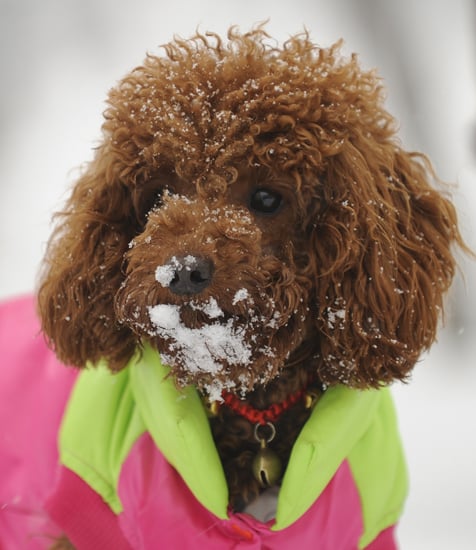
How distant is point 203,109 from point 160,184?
18cm

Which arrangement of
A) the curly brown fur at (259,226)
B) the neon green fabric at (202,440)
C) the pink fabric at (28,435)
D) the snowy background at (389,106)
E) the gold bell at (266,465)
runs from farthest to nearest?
1. the snowy background at (389,106)
2. the pink fabric at (28,435)
3. the gold bell at (266,465)
4. the neon green fabric at (202,440)
5. the curly brown fur at (259,226)

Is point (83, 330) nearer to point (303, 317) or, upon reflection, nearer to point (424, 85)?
point (303, 317)

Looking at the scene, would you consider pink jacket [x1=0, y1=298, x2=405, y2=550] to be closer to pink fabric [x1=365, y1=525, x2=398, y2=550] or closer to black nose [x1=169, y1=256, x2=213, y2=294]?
pink fabric [x1=365, y1=525, x2=398, y2=550]

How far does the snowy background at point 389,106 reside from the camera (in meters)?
2.75

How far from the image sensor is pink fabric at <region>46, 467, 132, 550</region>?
5.41 ft

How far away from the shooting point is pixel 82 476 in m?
1.68

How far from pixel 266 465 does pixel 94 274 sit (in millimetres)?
556

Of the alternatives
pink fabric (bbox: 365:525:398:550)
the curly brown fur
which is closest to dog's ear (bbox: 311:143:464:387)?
the curly brown fur

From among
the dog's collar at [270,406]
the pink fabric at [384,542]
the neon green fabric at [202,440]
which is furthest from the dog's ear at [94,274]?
the pink fabric at [384,542]

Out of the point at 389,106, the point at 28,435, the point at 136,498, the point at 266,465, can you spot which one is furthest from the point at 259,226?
the point at 389,106

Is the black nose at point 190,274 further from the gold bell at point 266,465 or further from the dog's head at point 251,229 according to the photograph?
the gold bell at point 266,465

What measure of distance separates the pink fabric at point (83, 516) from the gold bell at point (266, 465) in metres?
0.34

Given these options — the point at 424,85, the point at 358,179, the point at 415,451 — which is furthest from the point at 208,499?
the point at 424,85

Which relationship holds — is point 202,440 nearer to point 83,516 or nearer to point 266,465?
point 266,465
